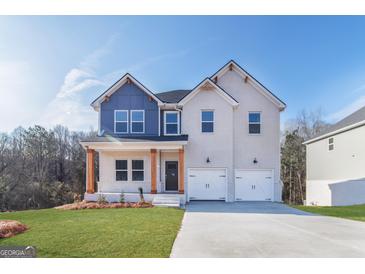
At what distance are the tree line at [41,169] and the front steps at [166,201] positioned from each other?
1421cm

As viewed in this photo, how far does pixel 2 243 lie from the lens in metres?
5.20

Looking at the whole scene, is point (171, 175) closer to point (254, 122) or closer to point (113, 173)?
point (113, 173)

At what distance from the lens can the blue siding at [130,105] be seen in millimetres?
13523

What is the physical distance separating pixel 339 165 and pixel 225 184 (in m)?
A: 6.87

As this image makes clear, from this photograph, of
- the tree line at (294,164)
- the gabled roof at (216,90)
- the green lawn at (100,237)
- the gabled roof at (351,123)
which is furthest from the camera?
the tree line at (294,164)

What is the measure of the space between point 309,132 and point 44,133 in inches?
968

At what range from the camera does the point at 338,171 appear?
1417 cm

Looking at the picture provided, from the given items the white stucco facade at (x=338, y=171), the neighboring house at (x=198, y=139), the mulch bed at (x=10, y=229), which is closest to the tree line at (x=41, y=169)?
the neighboring house at (x=198, y=139)

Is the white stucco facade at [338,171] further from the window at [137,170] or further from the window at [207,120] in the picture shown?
the window at [137,170]

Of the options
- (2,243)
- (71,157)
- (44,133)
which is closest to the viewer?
(2,243)

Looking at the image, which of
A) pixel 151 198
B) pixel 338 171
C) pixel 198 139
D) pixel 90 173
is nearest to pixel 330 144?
pixel 338 171

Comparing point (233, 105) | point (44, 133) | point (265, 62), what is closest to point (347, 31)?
point (265, 62)

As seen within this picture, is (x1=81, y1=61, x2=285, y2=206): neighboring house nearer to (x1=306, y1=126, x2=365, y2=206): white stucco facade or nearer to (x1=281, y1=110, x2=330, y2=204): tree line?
(x1=306, y1=126, x2=365, y2=206): white stucco facade
